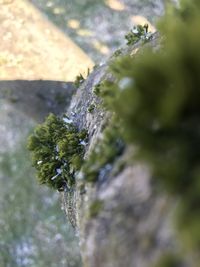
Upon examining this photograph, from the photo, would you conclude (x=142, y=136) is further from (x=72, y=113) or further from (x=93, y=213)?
(x=72, y=113)

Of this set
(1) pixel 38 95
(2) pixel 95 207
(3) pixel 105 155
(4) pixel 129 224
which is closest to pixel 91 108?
(3) pixel 105 155

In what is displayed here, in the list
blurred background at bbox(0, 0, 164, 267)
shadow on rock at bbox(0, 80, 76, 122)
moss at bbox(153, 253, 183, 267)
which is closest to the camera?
moss at bbox(153, 253, 183, 267)

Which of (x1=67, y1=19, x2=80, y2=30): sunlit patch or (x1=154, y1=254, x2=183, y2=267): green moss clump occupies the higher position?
(x1=67, y1=19, x2=80, y2=30): sunlit patch

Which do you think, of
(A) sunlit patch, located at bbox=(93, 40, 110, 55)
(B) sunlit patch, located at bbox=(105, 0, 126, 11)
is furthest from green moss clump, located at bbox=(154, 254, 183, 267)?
(B) sunlit patch, located at bbox=(105, 0, 126, 11)

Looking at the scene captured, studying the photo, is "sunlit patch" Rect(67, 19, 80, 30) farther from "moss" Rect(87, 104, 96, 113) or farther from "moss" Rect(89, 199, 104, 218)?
"moss" Rect(89, 199, 104, 218)

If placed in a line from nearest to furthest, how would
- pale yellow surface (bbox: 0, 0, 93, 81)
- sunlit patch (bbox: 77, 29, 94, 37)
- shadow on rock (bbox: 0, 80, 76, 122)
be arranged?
shadow on rock (bbox: 0, 80, 76, 122) → pale yellow surface (bbox: 0, 0, 93, 81) → sunlit patch (bbox: 77, 29, 94, 37)

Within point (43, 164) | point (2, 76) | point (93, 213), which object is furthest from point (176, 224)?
point (2, 76)
